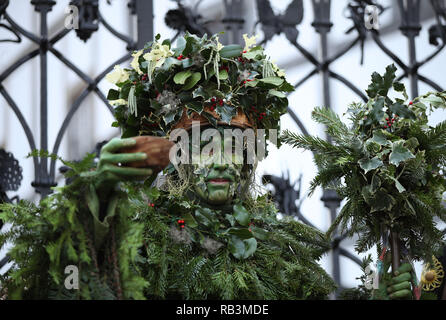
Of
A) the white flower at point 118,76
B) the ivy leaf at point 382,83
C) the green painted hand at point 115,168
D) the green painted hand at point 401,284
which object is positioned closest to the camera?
the green painted hand at point 115,168

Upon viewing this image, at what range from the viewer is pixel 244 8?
22.9 ft

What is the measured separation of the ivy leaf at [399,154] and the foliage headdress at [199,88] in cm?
59

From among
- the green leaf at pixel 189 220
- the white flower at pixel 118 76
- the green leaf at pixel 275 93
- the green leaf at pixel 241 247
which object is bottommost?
the green leaf at pixel 241 247

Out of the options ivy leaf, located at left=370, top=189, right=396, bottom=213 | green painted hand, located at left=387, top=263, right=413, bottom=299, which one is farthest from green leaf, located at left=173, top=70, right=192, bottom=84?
green painted hand, located at left=387, top=263, right=413, bottom=299

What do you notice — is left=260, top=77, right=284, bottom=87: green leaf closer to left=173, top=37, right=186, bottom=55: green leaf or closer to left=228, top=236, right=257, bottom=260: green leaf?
left=173, top=37, right=186, bottom=55: green leaf

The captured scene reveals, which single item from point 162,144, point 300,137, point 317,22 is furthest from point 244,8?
point 162,144

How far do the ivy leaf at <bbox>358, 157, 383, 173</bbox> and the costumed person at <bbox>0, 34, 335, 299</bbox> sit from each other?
0.51 meters

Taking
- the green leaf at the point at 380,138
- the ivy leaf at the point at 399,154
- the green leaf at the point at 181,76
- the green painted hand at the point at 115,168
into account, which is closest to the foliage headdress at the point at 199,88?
the green leaf at the point at 181,76

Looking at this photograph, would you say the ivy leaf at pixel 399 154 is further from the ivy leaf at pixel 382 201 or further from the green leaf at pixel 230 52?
the green leaf at pixel 230 52

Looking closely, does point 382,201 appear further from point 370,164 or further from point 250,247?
point 250,247

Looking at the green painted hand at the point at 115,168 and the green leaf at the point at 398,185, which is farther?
the green leaf at the point at 398,185

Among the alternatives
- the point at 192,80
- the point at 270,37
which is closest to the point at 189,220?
the point at 192,80

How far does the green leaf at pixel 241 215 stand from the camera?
13.3 feet

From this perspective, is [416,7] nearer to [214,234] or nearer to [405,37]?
[405,37]
